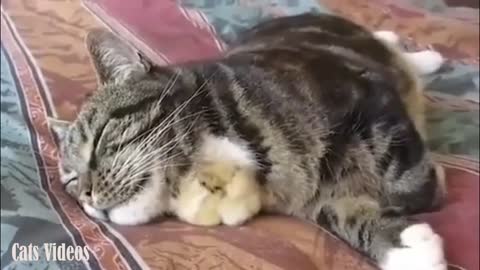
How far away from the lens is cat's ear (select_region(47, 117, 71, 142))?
3.85 ft

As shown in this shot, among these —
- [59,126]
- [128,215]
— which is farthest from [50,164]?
[128,215]

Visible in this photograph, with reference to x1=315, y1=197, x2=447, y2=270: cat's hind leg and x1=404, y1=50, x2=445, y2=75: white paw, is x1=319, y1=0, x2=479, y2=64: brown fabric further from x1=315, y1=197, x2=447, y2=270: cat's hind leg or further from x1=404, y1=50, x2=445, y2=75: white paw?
x1=315, y1=197, x2=447, y2=270: cat's hind leg

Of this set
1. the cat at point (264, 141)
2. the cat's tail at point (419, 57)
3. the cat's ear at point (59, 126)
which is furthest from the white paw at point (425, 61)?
the cat's ear at point (59, 126)

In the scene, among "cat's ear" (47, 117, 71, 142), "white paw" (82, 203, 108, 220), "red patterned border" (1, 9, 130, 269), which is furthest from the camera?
"cat's ear" (47, 117, 71, 142)

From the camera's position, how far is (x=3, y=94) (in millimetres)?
1276

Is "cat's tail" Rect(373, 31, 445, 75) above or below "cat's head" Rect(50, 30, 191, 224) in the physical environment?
below

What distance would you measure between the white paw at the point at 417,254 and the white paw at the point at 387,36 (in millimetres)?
490

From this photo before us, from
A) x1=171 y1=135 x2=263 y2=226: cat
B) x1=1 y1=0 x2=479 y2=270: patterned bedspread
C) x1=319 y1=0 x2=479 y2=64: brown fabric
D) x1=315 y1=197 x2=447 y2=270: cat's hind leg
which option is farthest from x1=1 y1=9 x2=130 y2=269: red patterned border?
x1=319 y1=0 x2=479 y2=64: brown fabric

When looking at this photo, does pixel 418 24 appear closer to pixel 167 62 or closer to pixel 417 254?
pixel 167 62

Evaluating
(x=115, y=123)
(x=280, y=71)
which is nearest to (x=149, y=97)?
(x=115, y=123)

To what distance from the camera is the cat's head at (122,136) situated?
1066mm

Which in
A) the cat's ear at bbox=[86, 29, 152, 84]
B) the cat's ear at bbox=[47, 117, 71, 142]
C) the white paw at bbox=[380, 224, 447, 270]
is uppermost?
the cat's ear at bbox=[86, 29, 152, 84]

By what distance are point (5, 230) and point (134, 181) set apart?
167 mm

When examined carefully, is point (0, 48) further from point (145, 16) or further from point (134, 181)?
point (134, 181)
